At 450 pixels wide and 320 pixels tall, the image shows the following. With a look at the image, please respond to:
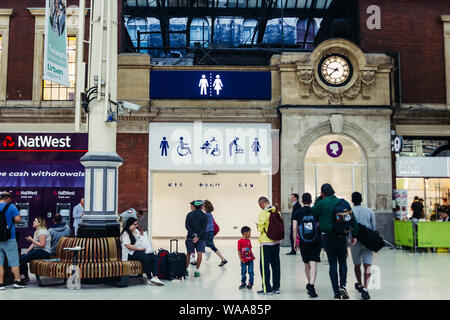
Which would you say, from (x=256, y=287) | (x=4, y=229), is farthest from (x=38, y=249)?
(x=256, y=287)

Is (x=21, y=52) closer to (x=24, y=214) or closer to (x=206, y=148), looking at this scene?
(x=24, y=214)

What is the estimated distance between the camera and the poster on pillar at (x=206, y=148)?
750 inches

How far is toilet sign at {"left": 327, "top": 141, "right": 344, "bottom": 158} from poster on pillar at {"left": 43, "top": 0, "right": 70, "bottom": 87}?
1010cm

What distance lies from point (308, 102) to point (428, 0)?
696 centimetres

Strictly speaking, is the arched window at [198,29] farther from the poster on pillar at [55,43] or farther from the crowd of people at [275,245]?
the crowd of people at [275,245]

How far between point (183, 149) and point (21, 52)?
24.9 ft

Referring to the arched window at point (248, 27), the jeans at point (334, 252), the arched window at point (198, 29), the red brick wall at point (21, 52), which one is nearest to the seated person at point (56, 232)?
the jeans at point (334, 252)

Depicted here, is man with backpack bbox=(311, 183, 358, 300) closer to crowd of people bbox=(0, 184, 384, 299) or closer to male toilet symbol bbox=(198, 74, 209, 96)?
crowd of people bbox=(0, 184, 384, 299)

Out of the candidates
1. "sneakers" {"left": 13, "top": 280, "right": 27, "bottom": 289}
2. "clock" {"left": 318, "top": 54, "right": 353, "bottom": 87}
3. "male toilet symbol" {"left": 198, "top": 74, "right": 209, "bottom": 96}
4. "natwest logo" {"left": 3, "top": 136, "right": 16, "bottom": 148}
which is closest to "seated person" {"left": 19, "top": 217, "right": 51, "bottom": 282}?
"sneakers" {"left": 13, "top": 280, "right": 27, "bottom": 289}

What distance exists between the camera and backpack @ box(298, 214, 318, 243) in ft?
28.6

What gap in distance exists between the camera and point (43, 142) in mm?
18781

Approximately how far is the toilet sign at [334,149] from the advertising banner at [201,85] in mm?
3415
